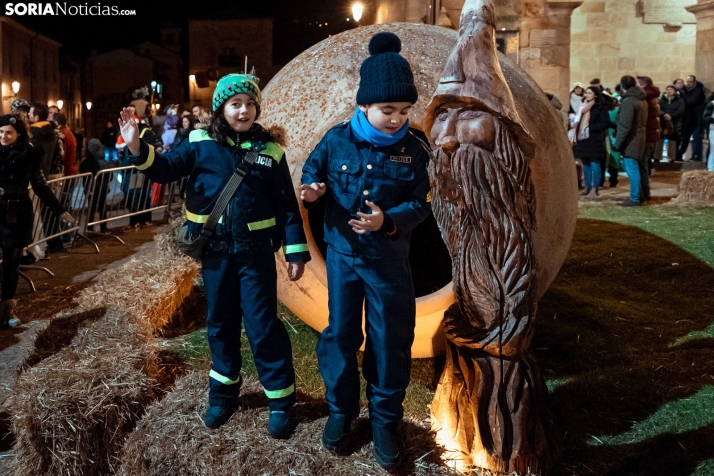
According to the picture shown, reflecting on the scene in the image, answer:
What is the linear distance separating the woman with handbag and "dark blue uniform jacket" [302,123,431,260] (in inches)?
10.4

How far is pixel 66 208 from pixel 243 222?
23.8ft

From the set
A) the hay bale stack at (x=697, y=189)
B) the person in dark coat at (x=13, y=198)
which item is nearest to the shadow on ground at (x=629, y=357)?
the hay bale stack at (x=697, y=189)

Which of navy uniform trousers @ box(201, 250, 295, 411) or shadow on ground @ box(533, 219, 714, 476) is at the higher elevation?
navy uniform trousers @ box(201, 250, 295, 411)

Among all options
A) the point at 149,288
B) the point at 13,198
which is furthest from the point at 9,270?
the point at 149,288

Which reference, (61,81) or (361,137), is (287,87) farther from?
(61,81)

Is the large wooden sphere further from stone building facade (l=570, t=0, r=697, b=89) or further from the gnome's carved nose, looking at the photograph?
stone building facade (l=570, t=0, r=697, b=89)

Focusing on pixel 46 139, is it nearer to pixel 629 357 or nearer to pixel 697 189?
pixel 629 357

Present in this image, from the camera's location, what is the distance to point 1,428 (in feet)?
14.5

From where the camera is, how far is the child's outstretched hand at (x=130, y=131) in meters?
3.02

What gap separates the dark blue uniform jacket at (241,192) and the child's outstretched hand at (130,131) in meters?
0.15

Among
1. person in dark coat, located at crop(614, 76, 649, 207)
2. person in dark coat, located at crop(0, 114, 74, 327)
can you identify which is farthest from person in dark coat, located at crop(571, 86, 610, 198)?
person in dark coat, located at crop(0, 114, 74, 327)

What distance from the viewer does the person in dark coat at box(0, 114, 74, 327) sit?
242 inches

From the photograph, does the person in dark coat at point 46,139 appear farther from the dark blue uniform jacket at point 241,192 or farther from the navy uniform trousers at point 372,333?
the navy uniform trousers at point 372,333

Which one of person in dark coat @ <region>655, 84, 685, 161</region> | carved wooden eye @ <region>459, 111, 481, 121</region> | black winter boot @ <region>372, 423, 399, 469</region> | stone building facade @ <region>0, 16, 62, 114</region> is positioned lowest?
black winter boot @ <region>372, 423, 399, 469</region>
